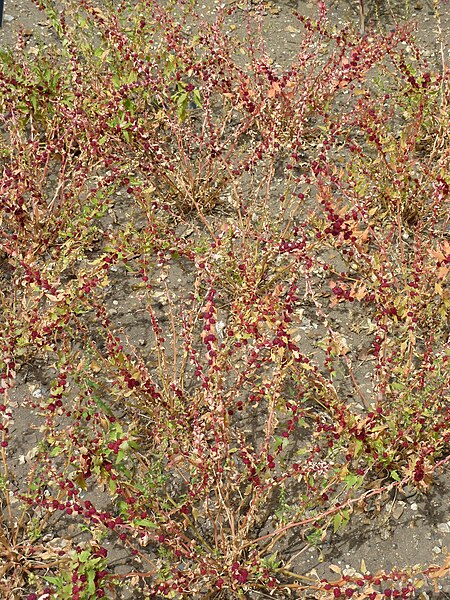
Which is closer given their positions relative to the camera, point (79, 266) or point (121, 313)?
point (121, 313)

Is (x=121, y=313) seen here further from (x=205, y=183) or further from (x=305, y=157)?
(x=305, y=157)

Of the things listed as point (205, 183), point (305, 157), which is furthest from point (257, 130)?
point (205, 183)

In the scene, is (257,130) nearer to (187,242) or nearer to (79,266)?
(187,242)

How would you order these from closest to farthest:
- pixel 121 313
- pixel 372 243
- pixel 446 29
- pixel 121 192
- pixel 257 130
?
pixel 121 313
pixel 372 243
pixel 121 192
pixel 257 130
pixel 446 29

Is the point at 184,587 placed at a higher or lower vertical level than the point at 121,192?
lower

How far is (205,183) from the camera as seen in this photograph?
3.61 metres

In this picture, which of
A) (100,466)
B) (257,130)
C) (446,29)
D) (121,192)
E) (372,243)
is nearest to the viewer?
(100,466)

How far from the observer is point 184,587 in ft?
7.49

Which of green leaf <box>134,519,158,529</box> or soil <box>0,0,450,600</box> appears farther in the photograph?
soil <box>0,0,450,600</box>

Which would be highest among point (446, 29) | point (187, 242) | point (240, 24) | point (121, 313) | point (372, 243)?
point (446, 29)

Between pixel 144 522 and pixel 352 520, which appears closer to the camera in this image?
pixel 144 522

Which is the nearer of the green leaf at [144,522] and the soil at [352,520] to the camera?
the green leaf at [144,522]

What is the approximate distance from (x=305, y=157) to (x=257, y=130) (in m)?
0.34

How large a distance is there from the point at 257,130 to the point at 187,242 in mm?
979
